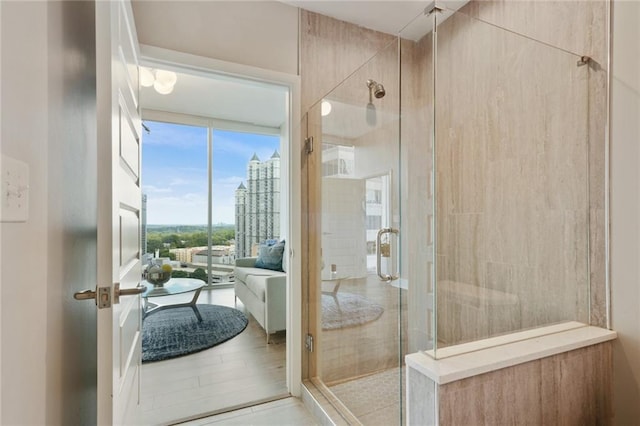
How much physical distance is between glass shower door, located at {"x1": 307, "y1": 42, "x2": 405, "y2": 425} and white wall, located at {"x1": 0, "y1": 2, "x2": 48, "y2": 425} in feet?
4.81

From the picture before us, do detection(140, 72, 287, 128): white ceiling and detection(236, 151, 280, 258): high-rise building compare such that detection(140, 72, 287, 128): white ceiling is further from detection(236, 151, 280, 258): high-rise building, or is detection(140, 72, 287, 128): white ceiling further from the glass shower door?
the glass shower door

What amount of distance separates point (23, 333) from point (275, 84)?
5.85 ft

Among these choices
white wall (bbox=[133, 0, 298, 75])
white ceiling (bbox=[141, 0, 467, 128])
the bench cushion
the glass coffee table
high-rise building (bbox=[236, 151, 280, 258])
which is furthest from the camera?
high-rise building (bbox=[236, 151, 280, 258])

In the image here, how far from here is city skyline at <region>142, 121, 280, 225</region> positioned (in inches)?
185

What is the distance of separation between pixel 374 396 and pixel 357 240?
90 centimetres

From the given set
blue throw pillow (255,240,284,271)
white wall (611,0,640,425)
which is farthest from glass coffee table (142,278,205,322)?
white wall (611,0,640,425)

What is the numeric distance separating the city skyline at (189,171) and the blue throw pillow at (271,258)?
137 centimetres

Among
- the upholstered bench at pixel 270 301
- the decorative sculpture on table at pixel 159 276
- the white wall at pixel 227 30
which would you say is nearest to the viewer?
the white wall at pixel 227 30

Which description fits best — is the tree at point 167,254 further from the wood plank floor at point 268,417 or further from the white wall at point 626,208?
the white wall at point 626,208

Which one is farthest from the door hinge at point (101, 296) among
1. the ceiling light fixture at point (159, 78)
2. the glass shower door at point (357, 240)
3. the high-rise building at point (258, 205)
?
the high-rise building at point (258, 205)

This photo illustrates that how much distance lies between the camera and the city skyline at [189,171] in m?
4.69

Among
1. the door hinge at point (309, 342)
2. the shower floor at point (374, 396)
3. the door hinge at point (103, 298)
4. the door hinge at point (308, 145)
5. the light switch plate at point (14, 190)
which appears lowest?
the shower floor at point (374, 396)

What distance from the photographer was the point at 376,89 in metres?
2.00

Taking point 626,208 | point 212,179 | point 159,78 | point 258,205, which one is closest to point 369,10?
point 626,208
